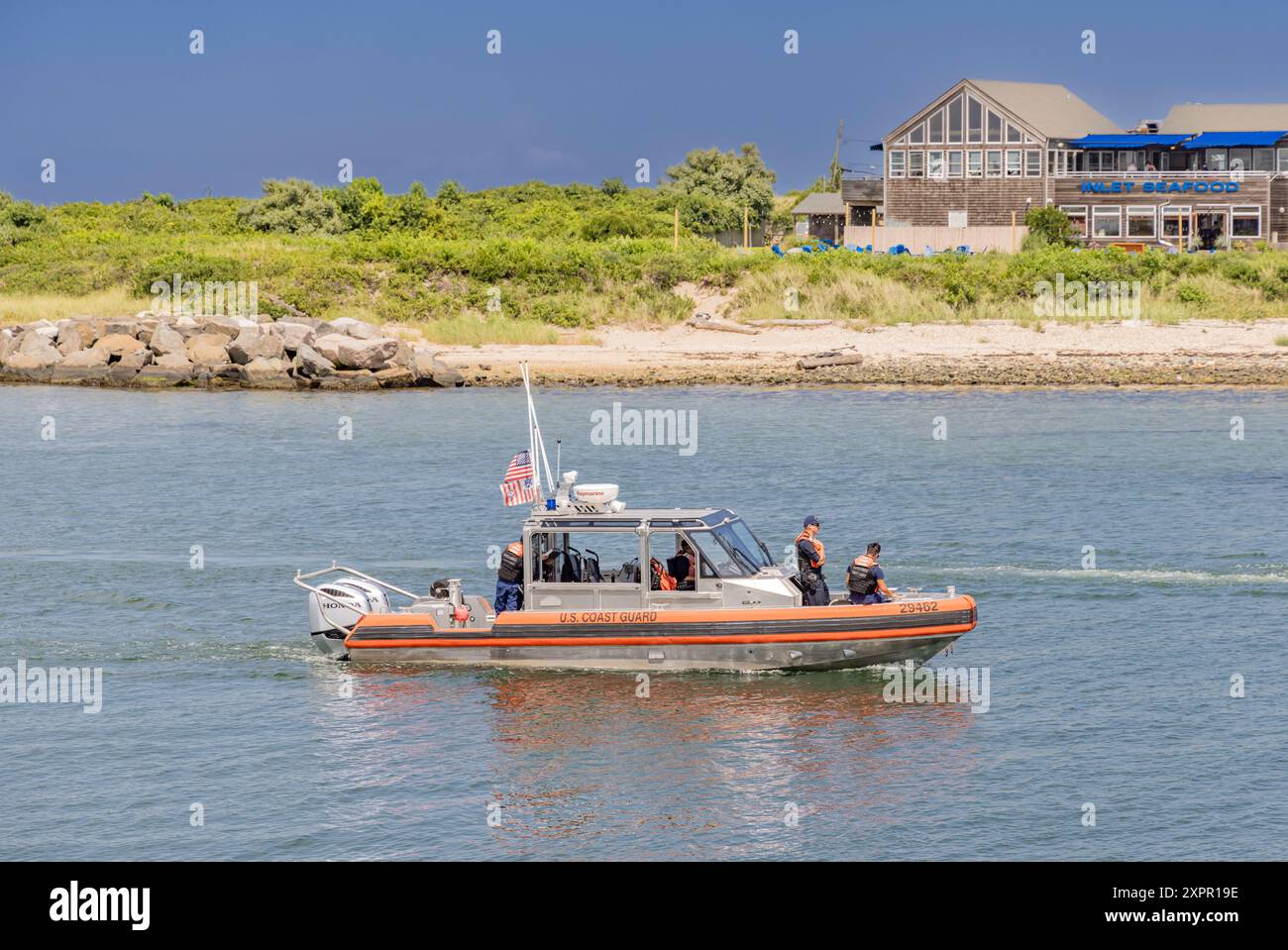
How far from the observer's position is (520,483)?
2105 cm

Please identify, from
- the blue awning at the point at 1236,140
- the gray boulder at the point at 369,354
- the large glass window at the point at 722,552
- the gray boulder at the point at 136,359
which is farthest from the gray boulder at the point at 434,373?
the blue awning at the point at 1236,140

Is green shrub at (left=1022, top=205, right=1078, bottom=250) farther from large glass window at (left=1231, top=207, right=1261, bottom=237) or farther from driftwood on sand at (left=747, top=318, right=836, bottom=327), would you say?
driftwood on sand at (left=747, top=318, right=836, bottom=327)

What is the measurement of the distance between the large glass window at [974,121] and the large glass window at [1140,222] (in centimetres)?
774

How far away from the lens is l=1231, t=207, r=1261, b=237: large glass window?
77812mm

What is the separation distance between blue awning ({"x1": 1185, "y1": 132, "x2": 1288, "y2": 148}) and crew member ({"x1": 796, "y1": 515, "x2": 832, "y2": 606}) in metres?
63.3

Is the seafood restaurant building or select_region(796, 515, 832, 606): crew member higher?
the seafood restaurant building

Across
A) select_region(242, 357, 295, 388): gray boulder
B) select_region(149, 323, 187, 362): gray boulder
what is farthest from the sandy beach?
select_region(149, 323, 187, 362): gray boulder

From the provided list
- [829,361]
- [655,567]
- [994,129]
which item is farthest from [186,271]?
[655,567]

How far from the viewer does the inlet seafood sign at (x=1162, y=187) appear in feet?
256

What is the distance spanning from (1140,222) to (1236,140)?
18.0 ft

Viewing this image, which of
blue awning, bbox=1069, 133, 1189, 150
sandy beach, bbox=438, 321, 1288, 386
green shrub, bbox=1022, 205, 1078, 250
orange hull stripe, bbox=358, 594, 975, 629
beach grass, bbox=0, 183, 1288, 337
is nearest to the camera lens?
orange hull stripe, bbox=358, 594, 975, 629

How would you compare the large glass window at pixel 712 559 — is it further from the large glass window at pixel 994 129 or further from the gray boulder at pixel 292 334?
the large glass window at pixel 994 129
